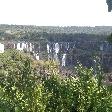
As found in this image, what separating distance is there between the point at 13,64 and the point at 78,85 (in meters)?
143

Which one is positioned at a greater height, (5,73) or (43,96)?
(43,96)

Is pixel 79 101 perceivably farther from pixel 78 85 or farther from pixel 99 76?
pixel 99 76

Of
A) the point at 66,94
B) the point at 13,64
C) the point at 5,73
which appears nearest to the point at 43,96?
the point at 66,94

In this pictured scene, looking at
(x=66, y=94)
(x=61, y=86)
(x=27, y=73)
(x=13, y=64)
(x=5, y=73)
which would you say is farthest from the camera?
(x=13, y=64)

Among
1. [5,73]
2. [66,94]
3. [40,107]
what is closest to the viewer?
[40,107]

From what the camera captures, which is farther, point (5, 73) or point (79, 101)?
point (5, 73)

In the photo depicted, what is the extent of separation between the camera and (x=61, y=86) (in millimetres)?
30328

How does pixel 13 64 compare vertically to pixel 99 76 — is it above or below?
below

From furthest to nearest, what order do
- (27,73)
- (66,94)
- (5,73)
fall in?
(5,73) → (27,73) → (66,94)

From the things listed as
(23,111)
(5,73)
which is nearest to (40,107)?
(23,111)

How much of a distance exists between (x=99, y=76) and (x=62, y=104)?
5434 millimetres

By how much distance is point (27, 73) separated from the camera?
127 meters

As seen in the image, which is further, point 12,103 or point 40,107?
point 12,103

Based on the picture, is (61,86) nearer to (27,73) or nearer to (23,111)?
(23,111)
